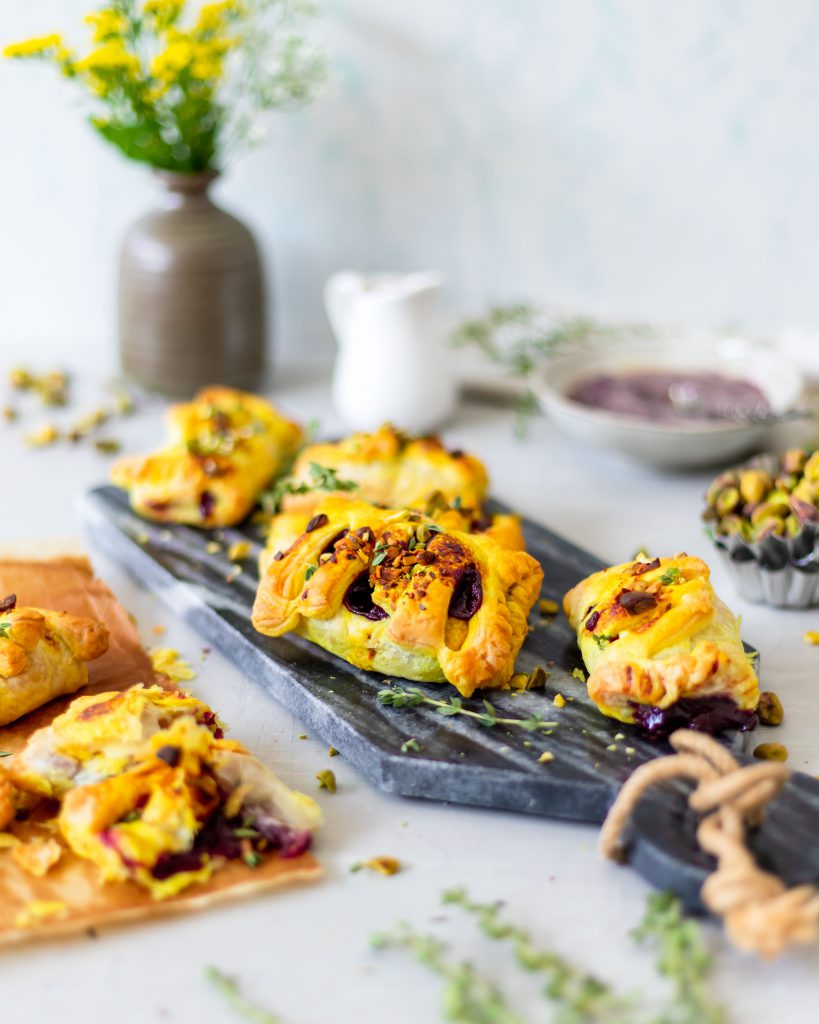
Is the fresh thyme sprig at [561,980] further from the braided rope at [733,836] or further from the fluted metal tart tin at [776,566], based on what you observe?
the fluted metal tart tin at [776,566]

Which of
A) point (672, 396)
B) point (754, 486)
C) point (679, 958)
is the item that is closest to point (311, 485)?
point (754, 486)

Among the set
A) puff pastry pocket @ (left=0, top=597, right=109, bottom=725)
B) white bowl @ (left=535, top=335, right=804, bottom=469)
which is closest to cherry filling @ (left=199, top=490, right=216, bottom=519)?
puff pastry pocket @ (left=0, top=597, right=109, bottom=725)

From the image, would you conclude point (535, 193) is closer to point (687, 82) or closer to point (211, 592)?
point (687, 82)

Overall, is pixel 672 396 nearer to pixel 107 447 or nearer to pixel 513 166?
pixel 513 166

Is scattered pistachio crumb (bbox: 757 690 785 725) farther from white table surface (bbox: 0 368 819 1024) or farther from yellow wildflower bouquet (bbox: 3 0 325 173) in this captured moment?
yellow wildflower bouquet (bbox: 3 0 325 173)

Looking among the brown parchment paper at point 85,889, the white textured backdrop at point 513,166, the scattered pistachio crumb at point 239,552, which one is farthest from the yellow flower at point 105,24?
the brown parchment paper at point 85,889

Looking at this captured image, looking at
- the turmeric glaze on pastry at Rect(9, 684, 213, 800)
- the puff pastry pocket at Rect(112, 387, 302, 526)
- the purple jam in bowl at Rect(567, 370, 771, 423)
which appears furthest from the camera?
the purple jam in bowl at Rect(567, 370, 771, 423)

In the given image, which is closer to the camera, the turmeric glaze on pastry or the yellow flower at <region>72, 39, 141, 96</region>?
the turmeric glaze on pastry

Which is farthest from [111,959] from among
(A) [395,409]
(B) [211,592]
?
(A) [395,409]
